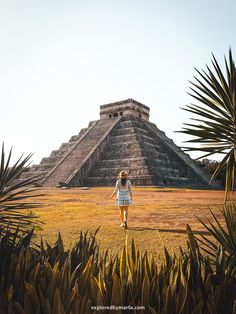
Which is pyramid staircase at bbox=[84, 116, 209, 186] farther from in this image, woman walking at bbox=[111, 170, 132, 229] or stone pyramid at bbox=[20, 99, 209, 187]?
woman walking at bbox=[111, 170, 132, 229]

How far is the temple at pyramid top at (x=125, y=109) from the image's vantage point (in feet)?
116

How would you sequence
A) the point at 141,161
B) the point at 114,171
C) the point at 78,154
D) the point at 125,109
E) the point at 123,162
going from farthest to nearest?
the point at 125,109 → the point at 78,154 → the point at 123,162 → the point at 114,171 → the point at 141,161

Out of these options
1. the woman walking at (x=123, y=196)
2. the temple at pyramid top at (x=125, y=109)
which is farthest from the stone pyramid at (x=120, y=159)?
the woman walking at (x=123, y=196)

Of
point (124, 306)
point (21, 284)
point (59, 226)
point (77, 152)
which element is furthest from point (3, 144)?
point (77, 152)

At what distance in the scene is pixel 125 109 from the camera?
35.6m

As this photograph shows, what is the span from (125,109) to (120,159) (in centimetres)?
1072

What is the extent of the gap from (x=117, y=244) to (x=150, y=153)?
900 inches

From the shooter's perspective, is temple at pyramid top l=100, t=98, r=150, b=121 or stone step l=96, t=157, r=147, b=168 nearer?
stone step l=96, t=157, r=147, b=168

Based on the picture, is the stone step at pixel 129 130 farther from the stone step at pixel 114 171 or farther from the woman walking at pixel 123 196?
the woman walking at pixel 123 196

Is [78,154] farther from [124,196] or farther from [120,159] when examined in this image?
[124,196]

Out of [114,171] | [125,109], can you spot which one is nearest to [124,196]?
[114,171]

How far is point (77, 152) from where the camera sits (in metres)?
30.8

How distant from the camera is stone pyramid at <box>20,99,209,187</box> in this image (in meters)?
25.3

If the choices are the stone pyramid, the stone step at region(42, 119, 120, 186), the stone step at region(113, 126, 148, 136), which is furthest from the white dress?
the stone step at region(113, 126, 148, 136)
